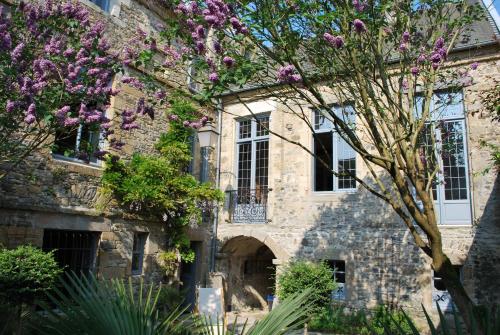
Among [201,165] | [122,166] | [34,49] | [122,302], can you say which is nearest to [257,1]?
[34,49]

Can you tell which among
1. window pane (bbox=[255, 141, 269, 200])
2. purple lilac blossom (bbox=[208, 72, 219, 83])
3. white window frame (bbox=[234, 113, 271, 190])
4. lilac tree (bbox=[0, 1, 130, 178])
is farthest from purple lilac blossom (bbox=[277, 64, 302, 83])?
window pane (bbox=[255, 141, 269, 200])

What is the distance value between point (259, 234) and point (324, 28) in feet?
21.2

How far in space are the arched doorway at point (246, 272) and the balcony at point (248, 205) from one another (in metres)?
0.54

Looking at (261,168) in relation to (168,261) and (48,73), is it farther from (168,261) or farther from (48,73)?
(48,73)

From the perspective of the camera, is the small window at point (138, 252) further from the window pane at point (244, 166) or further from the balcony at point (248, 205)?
the window pane at point (244, 166)

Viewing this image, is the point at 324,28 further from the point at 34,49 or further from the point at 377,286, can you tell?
the point at 377,286

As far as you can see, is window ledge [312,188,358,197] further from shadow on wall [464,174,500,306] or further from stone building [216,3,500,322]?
shadow on wall [464,174,500,306]

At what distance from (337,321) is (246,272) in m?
3.71

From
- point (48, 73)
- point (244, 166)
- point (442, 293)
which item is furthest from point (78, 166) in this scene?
point (442, 293)

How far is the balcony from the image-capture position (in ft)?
35.3

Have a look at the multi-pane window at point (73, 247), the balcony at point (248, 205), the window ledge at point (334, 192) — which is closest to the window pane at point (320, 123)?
the window ledge at point (334, 192)

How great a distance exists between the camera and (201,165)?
11438 mm

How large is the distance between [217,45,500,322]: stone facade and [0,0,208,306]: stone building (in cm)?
212

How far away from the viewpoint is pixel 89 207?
790cm
